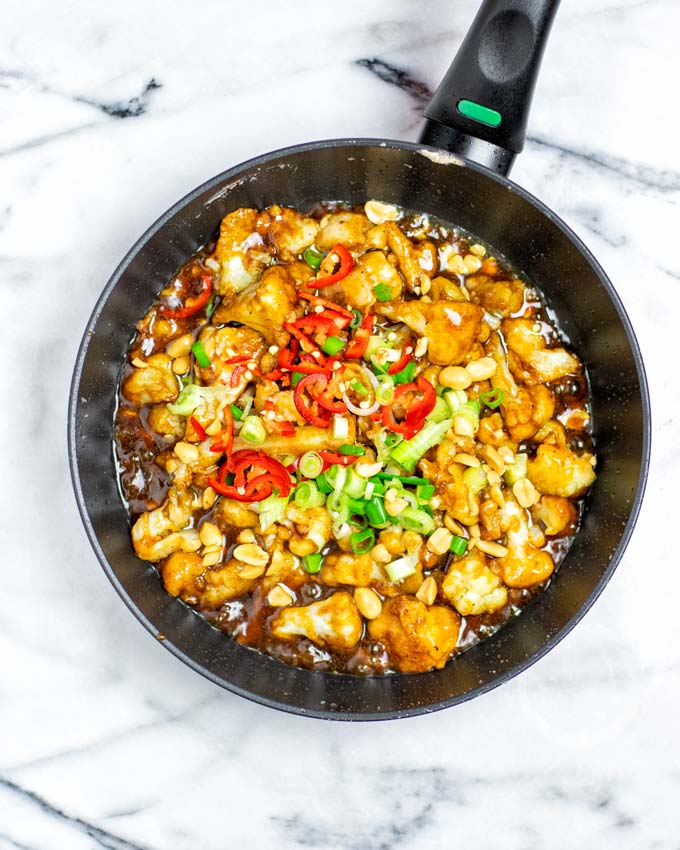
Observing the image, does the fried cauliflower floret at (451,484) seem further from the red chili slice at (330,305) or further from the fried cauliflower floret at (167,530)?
the fried cauliflower floret at (167,530)

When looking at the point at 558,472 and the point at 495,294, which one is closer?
the point at 558,472

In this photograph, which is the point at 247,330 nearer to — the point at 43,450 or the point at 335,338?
the point at 335,338

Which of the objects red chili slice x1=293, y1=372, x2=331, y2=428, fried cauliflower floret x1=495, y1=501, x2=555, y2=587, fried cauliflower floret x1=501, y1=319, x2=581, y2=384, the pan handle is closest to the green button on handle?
the pan handle

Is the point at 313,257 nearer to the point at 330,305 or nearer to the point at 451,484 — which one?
the point at 330,305

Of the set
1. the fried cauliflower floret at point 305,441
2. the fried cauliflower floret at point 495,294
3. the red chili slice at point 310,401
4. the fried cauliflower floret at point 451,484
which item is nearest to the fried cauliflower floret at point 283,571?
the fried cauliflower floret at point 305,441

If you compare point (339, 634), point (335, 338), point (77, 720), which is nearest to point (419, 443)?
point (335, 338)

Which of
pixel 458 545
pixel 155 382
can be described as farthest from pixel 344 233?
pixel 458 545
